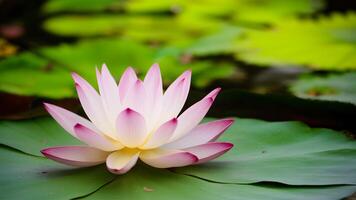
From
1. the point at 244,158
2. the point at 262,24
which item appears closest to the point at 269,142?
the point at 244,158

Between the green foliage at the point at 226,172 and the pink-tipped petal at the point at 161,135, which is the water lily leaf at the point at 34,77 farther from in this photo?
the pink-tipped petal at the point at 161,135

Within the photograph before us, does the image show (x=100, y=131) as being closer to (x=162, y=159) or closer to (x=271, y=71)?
(x=162, y=159)

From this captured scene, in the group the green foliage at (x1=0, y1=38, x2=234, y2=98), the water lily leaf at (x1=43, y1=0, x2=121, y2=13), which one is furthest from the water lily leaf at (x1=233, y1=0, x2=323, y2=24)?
the water lily leaf at (x1=43, y1=0, x2=121, y2=13)

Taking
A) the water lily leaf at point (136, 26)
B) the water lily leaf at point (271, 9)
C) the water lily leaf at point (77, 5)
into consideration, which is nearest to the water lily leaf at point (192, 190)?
the water lily leaf at point (136, 26)

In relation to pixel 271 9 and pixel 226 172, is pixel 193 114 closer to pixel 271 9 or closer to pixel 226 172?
pixel 226 172

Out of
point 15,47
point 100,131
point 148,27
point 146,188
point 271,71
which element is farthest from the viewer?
point 148,27

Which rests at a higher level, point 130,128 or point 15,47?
point 15,47

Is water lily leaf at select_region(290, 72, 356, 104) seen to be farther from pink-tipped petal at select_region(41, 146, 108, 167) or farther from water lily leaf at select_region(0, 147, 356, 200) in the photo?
pink-tipped petal at select_region(41, 146, 108, 167)
